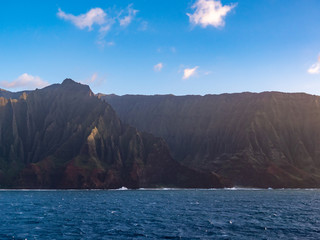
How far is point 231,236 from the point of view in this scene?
63.6m

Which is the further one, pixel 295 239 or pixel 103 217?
pixel 103 217

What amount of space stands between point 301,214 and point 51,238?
6551 centimetres

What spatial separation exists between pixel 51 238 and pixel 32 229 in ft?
35.0


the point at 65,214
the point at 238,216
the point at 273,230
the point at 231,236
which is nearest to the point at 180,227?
the point at 231,236

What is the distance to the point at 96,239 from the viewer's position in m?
61.7

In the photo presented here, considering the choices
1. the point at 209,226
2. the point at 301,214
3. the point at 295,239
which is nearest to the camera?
the point at 295,239

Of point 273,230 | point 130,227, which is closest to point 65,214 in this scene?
point 130,227

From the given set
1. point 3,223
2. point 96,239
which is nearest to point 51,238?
point 96,239

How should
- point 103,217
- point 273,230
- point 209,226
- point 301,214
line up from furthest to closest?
point 301,214, point 103,217, point 209,226, point 273,230

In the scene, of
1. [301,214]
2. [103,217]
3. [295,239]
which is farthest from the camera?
[301,214]

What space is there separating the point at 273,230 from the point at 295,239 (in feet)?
30.7

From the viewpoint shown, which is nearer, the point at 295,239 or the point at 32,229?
the point at 295,239

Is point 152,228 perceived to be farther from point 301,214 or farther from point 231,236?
point 301,214

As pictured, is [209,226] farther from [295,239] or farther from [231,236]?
[295,239]
